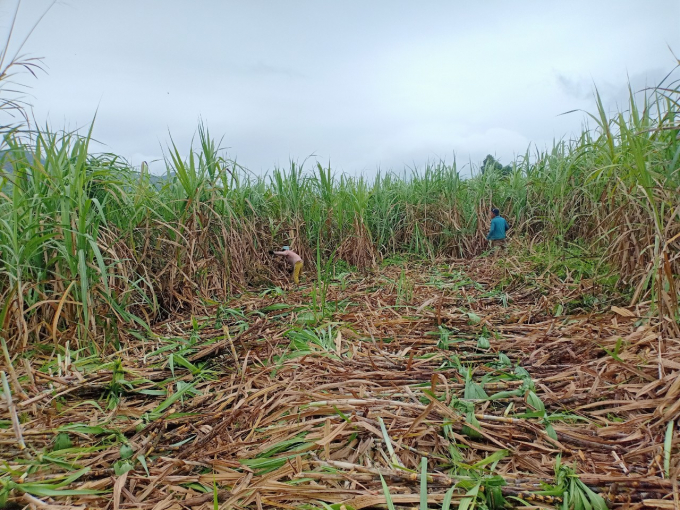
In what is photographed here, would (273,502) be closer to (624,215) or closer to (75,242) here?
(75,242)

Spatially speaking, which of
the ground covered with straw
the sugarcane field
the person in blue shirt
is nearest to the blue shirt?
the person in blue shirt

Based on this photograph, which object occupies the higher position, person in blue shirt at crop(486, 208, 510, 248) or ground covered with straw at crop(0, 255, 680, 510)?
person in blue shirt at crop(486, 208, 510, 248)

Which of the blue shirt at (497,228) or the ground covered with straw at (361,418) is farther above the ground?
the blue shirt at (497,228)

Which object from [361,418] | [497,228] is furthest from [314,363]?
[497,228]

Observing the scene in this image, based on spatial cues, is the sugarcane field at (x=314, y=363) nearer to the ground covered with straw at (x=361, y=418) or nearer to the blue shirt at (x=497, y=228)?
the ground covered with straw at (x=361, y=418)

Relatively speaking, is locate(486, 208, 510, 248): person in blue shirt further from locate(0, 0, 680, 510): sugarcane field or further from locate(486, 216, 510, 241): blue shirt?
locate(0, 0, 680, 510): sugarcane field

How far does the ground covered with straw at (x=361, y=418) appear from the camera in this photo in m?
0.93

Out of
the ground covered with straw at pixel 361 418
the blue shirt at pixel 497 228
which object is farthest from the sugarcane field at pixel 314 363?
the blue shirt at pixel 497 228

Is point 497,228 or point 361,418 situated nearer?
point 361,418

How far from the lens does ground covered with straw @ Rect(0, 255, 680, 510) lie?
93 centimetres

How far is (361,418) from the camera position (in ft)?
3.86

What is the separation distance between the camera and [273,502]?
899 millimetres

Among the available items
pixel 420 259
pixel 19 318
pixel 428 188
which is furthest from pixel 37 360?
pixel 428 188

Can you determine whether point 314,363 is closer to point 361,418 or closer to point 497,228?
point 361,418
